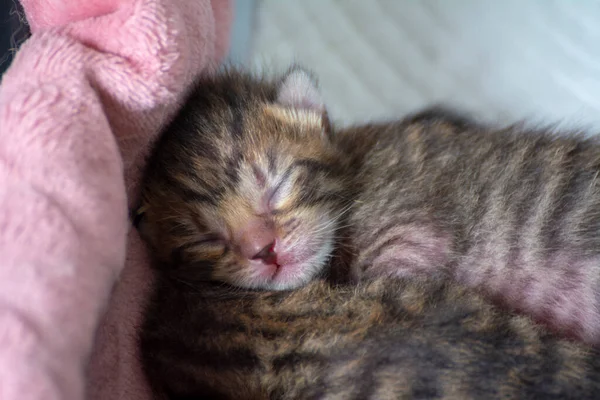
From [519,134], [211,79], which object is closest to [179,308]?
[211,79]

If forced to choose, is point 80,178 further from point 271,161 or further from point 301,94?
point 301,94

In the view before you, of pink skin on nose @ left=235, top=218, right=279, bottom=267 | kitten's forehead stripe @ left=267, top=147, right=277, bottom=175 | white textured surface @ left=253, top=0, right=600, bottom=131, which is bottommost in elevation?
pink skin on nose @ left=235, top=218, right=279, bottom=267

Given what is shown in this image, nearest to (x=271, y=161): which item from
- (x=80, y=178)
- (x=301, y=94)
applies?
(x=301, y=94)

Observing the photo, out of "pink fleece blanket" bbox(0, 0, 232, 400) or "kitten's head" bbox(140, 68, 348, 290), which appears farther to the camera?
"kitten's head" bbox(140, 68, 348, 290)

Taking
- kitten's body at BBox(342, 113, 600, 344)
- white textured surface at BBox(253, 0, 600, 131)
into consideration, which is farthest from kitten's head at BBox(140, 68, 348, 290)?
white textured surface at BBox(253, 0, 600, 131)

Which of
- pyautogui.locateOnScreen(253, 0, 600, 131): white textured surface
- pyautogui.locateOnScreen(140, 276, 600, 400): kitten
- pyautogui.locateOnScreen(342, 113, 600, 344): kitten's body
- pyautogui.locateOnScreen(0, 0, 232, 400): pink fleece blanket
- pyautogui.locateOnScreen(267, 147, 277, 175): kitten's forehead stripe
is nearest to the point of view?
pyautogui.locateOnScreen(0, 0, 232, 400): pink fleece blanket

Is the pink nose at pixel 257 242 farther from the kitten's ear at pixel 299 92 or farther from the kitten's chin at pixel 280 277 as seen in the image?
the kitten's ear at pixel 299 92

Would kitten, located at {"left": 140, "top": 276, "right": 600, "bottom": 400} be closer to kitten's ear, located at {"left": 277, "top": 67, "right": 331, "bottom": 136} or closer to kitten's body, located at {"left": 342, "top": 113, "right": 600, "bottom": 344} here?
kitten's body, located at {"left": 342, "top": 113, "right": 600, "bottom": 344}
